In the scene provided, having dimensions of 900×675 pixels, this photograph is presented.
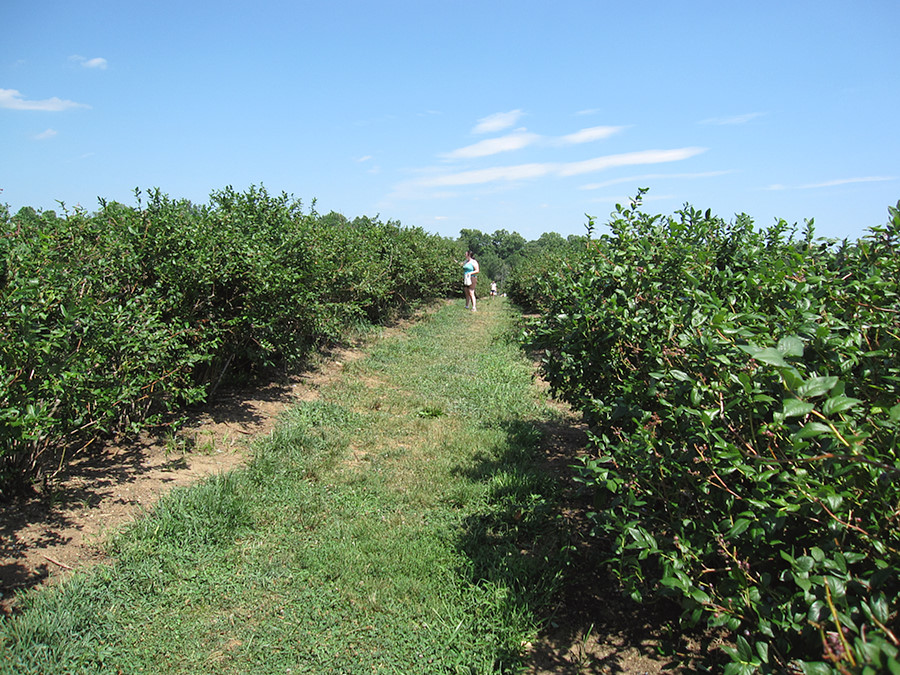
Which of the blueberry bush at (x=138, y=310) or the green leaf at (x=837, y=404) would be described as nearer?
the green leaf at (x=837, y=404)

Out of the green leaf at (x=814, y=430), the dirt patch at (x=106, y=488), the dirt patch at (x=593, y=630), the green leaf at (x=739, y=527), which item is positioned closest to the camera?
the green leaf at (x=814, y=430)

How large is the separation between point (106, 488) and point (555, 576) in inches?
123

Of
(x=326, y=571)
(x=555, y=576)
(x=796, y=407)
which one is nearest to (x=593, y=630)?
(x=555, y=576)

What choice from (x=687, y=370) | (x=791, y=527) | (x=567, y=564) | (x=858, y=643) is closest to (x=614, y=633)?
(x=567, y=564)

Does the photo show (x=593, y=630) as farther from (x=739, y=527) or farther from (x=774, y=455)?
(x=774, y=455)

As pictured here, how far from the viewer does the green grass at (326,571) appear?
2.62 meters

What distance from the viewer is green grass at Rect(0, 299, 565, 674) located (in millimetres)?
2623

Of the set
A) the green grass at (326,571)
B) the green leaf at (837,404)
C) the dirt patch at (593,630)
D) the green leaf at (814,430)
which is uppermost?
the green leaf at (837,404)

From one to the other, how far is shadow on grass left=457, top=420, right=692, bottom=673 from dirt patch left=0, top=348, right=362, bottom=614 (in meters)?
2.19

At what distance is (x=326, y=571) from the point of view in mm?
3248

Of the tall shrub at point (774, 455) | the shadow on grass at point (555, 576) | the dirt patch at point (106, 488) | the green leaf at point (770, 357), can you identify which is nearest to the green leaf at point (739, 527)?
the tall shrub at point (774, 455)

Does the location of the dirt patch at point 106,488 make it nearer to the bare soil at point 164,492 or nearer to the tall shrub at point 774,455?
the bare soil at point 164,492

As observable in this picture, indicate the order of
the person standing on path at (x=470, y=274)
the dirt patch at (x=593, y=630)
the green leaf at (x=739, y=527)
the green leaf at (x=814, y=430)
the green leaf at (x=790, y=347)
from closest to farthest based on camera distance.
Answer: the green leaf at (x=814, y=430), the green leaf at (x=790, y=347), the green leaf at (x=739, y=527), the dirt patch at (x=593, y=630), the person standing on path at (x=470, y=274)

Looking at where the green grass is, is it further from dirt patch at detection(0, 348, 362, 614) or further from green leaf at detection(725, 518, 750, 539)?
green leaf at detection(725, 518, 750, 539)
